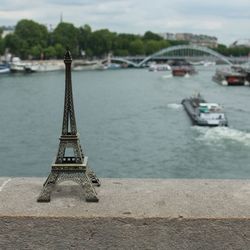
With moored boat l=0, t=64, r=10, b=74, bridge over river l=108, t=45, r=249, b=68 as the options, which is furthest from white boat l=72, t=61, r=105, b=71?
moored boat l=0, t=64, r=10, b=74

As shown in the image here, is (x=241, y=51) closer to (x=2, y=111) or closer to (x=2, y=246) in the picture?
(x=2, y=111)

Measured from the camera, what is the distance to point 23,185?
10.9 ft

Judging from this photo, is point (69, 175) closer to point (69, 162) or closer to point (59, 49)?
point (69, 162)

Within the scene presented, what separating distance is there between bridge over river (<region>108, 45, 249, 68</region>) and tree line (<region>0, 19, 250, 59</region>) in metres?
4.38

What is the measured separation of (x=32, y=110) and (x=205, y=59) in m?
97.8

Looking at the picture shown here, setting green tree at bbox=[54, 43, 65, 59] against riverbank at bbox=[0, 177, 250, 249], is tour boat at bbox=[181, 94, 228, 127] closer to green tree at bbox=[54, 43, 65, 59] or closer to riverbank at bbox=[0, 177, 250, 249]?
riverbank at bbox=[0, 177, 250, 249]

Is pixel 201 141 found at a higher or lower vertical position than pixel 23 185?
lower

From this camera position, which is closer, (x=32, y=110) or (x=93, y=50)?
(x=32, y=110)

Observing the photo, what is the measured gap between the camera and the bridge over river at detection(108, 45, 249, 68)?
12128 cm

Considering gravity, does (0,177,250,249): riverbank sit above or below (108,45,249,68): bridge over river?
above

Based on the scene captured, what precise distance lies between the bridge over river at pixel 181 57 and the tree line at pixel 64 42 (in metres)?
4.38

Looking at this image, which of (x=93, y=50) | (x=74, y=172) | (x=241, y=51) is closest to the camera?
(x=74, y=172)

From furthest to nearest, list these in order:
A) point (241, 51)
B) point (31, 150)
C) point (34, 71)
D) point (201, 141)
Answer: point (241, 51) → point (34, 71) → point (201, 141) → point (31, 150)

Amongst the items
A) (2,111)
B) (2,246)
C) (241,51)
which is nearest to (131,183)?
(2,246)
